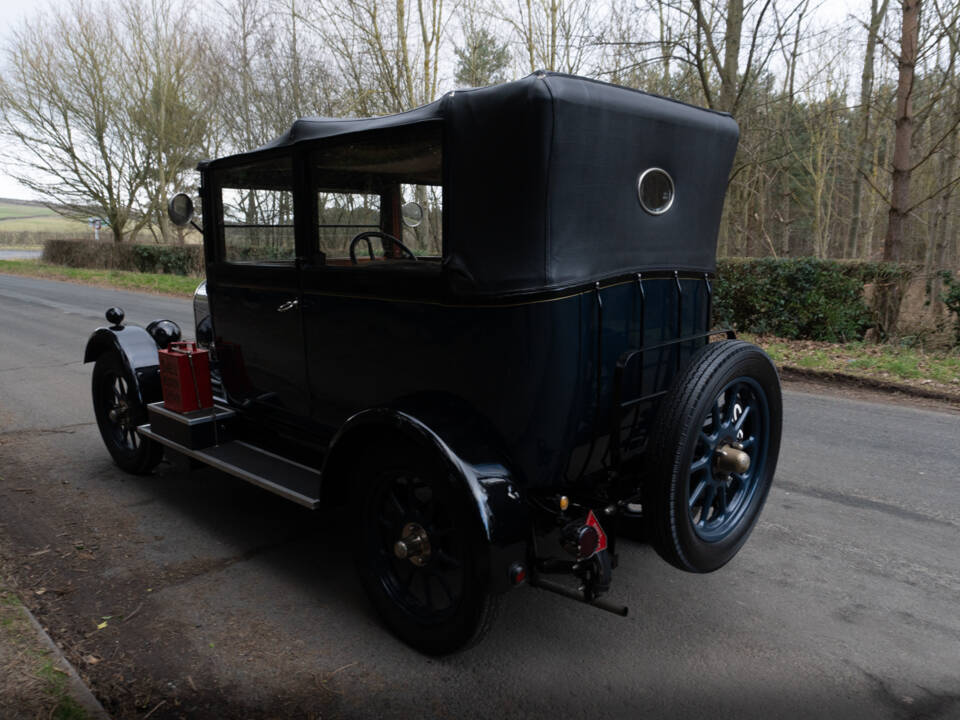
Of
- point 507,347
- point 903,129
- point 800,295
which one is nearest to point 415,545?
point 507,347

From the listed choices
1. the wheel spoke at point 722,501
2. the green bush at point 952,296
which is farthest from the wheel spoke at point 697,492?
the green bush at point 952,296

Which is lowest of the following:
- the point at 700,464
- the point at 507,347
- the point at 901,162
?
the point at 700,464

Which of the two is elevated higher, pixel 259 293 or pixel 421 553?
pixel 259 293

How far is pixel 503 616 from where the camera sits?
2.86 meters

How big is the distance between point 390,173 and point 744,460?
1.99 m

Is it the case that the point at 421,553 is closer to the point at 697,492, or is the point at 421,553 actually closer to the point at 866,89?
→ the point at 697,492

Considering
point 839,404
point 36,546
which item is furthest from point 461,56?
point 36,546

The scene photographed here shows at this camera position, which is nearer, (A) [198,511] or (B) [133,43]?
(A) [198,511]

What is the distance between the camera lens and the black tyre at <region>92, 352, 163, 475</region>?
431cm

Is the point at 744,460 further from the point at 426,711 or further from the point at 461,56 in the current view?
the point at 461,56

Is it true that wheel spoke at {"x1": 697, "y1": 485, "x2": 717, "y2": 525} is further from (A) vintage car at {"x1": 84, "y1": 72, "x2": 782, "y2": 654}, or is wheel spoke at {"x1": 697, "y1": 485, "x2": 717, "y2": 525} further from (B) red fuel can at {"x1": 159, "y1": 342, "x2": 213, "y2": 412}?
(B) red fuel can at {"x1": 159, "y1": 342, "x2": 213, "y2": 412}

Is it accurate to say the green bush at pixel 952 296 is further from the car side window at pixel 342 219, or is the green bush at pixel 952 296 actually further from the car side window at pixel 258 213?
the car side window at pixel 258 213

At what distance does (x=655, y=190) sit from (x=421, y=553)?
1.76 metres

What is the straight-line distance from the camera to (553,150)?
2.31m
